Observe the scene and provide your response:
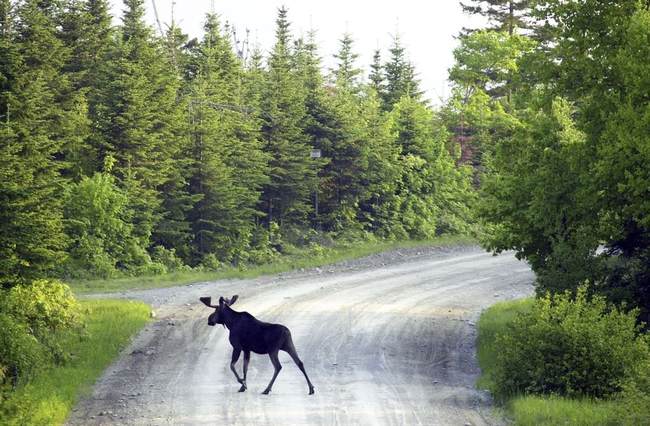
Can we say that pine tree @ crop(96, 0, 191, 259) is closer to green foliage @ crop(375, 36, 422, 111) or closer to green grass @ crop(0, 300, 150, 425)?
green grass @ crop(0, 300, 150, 425)

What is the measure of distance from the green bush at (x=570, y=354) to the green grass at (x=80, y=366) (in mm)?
7242

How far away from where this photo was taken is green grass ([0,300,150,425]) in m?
13.2

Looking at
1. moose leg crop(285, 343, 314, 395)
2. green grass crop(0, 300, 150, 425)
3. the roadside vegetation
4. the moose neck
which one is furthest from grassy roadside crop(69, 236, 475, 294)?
the roadside vegetation

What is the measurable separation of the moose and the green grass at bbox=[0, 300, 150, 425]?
108 inches

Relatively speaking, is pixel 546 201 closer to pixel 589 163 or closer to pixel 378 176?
pixel 589 163

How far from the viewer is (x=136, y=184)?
31875 millimetres

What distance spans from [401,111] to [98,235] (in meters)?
20.5

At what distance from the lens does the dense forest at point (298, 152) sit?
17.5 meters

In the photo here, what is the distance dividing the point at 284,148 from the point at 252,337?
79.0ft

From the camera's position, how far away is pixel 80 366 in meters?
17.5

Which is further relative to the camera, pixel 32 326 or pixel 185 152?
pixel 185 152

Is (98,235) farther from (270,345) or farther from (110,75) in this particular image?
(270,345)

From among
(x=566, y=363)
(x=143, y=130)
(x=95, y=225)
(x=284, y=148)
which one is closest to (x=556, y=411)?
(x=566, y=363)

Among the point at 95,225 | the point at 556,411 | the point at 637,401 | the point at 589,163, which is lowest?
the point at 556,411
